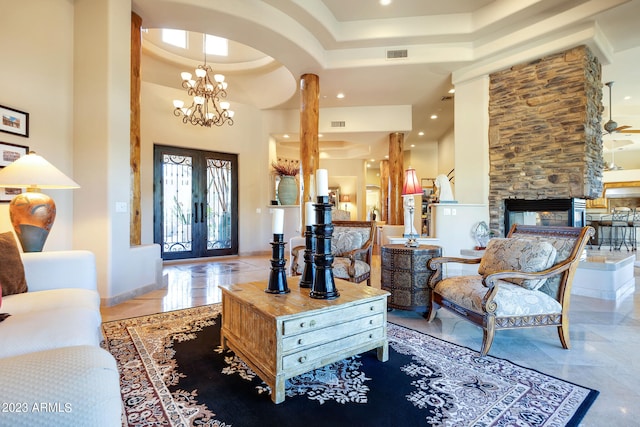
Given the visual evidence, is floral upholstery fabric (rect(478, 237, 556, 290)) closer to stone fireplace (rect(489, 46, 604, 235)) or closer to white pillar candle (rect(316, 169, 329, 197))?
white pillar candle (rect(316, 169, 329, 197))

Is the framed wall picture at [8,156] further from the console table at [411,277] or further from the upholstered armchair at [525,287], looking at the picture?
the upholstered armchair at [525,287]

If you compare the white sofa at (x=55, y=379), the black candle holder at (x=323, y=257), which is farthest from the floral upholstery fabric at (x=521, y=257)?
the white sofa at (x=55, y=379)

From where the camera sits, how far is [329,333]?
1757 mm

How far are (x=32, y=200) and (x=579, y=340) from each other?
4704 mm

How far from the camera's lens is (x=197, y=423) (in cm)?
142

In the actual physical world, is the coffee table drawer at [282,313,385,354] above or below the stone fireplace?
below

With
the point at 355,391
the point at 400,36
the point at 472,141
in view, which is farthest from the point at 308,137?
the point at 355,391

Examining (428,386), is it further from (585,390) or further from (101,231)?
(101,231)

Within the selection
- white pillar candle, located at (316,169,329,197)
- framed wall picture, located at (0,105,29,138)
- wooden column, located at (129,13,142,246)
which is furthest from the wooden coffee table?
framed wall picture, located at (0,105,29,138)

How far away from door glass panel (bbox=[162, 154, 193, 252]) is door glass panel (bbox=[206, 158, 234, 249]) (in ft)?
1.33

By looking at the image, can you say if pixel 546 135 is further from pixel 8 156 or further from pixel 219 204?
pixel 8 156

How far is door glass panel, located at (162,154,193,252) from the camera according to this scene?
20.7 ft

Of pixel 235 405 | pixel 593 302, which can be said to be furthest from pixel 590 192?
pixel 235 405

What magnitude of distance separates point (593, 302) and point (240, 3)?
5.52m
